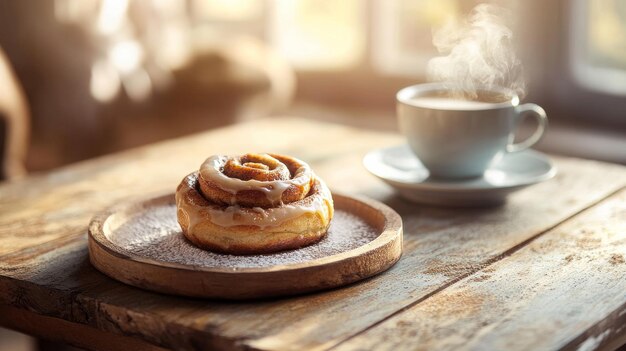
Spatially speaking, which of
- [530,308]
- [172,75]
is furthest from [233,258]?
[172,75]

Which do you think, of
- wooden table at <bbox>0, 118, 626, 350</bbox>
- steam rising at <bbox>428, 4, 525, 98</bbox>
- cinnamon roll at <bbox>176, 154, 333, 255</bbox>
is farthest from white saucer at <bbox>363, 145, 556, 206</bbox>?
cinnamon roll at <bbox>176, 154, 333, 255</bbox>

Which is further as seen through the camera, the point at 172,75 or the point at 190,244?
the point at 172,75

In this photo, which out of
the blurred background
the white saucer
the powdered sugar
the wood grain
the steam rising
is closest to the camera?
the wood grain

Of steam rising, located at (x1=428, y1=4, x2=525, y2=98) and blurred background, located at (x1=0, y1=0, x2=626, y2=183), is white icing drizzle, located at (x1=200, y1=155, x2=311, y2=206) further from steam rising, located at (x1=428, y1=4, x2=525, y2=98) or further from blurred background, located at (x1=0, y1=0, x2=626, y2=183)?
blurred background, located at (x1=0, y1=0, x2=626, y2=183)

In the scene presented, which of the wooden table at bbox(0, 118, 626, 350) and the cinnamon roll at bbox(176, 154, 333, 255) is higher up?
the cinnamon roll at bbox(176, 154, 333, 255)

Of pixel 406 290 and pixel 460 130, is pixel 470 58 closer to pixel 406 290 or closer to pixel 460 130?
pixel 460 130

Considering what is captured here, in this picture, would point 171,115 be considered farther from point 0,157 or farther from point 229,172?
point 229,172

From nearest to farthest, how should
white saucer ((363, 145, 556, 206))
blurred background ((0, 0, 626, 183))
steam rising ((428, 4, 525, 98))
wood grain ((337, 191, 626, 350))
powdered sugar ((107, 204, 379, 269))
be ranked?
wood grain ((337, 191, 626, 350)), powdered sugar ((107, 204, 379, 269)), white saucer ((363, 145, 556, 206)), steam rising ((428, 4, 525, 98)), blurred background ((0, 0, 626, 183))
